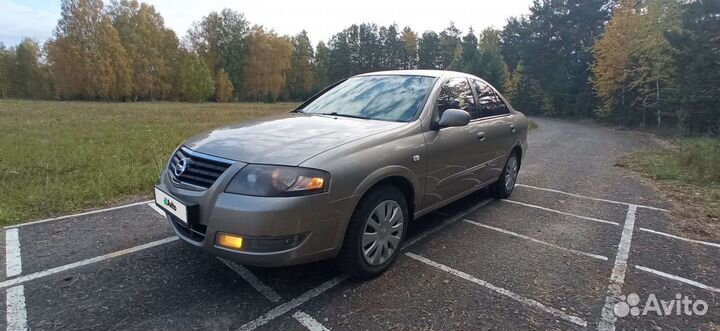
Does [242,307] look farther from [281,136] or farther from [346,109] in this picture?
[346,109]

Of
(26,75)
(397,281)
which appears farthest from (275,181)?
(26,75)

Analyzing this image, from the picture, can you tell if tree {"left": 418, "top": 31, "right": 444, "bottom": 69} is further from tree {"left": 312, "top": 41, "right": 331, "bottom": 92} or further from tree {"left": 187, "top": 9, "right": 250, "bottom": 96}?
tree {"left": 187, "top": 9, "right": 250, "bottom": 96}

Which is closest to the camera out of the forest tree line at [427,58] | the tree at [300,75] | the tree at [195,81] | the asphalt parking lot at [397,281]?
the asphalt parking lot at [397,281]

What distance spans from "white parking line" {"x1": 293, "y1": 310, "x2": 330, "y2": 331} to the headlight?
0.79m

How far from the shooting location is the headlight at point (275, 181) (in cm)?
244

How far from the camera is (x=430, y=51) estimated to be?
209 feet

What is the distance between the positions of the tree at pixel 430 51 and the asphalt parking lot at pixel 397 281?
62029 mm

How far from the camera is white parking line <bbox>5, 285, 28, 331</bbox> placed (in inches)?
94.0

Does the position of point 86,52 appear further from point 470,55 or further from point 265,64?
point 470,55

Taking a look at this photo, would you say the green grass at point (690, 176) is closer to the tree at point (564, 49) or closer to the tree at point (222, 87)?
the tree at point (564, 49)

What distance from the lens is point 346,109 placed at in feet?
12.5

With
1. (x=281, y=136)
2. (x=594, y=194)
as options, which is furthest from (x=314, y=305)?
(x=594, y=194)

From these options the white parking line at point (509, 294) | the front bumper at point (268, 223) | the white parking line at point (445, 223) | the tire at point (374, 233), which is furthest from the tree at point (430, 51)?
the front bumper at point (268, 223)

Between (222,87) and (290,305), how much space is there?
58.0 metres
